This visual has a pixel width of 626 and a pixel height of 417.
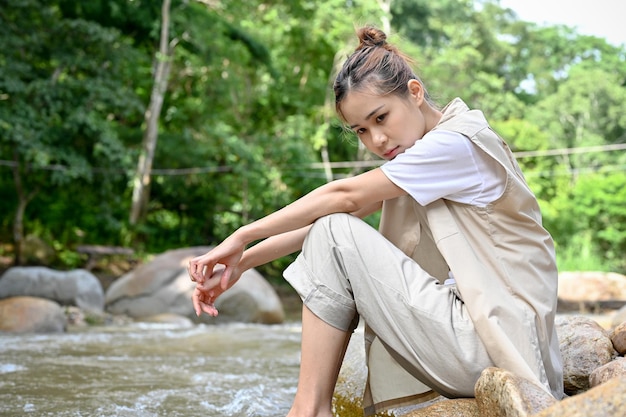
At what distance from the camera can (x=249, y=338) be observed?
6055 millimetres

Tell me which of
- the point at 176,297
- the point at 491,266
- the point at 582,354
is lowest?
the point at 176,297

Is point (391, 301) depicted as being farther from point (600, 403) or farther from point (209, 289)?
point (600, 403)

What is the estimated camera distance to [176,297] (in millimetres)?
8102

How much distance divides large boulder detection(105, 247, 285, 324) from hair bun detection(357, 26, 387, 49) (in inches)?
235

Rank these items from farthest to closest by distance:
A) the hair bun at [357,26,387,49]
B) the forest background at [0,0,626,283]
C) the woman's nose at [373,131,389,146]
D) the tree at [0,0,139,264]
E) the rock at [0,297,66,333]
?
the forest background at [0,0,626,283], the tree at [0,0,139,264], the rock at [0,297,66,333], the hair bun at [357,26,387,49], the woman's nose at [373,131,389,146]

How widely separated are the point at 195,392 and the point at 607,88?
21060 mm

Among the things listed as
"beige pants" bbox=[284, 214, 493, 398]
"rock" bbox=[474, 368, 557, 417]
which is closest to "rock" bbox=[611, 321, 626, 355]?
"beige pants" bbox=[284, 214, 493, 398]

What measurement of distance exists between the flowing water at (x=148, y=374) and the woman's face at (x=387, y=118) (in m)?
1.06

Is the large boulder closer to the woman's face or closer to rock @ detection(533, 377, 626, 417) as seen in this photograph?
the woman's face

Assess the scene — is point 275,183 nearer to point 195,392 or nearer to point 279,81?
point 279,81

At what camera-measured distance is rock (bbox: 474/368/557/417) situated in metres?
1.42

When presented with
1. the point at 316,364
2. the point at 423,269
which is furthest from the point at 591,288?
the point at 316,364

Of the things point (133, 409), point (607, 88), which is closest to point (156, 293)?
point (133, 409)

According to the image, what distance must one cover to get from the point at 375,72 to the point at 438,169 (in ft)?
1.03
